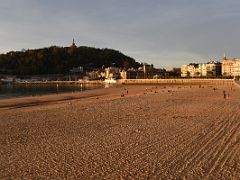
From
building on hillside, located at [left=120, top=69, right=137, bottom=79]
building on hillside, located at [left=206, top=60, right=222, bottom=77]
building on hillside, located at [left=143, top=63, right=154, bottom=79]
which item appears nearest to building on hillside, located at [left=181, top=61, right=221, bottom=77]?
building on hillside, located at [left=206, top=60, right=222, bottom=77]

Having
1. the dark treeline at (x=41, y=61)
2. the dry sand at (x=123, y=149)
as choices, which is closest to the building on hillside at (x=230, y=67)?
the dark treeline at (x=41, y=61)

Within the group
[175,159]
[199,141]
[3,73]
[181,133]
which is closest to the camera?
[175,159]

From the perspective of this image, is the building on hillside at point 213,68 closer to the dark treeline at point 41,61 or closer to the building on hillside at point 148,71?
the building on hillside at point 148,71

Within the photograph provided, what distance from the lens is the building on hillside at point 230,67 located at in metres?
136

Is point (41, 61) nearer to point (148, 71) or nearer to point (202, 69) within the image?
point (148, 71)

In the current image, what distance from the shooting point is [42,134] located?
11.5m

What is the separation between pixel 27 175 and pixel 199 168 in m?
3.58

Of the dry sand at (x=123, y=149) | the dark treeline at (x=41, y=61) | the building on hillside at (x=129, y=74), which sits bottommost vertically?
the dry sand at (x=123, y=149)

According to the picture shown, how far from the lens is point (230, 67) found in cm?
14050

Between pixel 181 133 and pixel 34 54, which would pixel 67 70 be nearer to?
pixel 34 54

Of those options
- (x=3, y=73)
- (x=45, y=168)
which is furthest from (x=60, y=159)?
(x=3, y=73)

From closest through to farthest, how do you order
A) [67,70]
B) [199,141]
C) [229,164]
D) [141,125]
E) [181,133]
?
[229,164], [199,141], [181,133], [141,125], [67,70]

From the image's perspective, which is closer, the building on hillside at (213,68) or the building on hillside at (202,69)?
the building on hillside at (213,68)

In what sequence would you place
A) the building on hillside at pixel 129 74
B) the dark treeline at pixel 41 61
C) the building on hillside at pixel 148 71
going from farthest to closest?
the dark treeline at pixel 41 61
the building on hillside at pixel 148 71
the building on hillside at pixel 129 74
